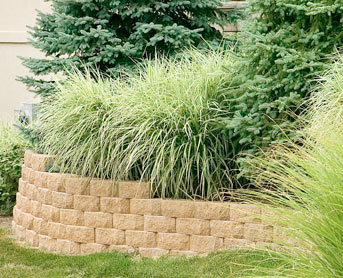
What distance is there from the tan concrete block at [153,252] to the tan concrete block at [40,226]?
1.13 meters

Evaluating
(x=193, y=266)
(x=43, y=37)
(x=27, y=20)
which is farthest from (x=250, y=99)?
(x=27, y=20)

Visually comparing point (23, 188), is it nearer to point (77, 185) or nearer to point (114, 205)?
point (77, 185)

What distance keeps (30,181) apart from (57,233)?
0.77 meters

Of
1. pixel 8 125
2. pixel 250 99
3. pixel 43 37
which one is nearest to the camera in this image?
pixel 250 99

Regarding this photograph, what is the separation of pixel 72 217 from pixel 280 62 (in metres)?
2.39

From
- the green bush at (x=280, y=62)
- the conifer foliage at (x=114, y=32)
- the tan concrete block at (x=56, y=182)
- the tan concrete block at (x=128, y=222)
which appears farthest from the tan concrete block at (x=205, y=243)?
the conifer foliage at (x=114, y=32)

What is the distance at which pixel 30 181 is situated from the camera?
634cm

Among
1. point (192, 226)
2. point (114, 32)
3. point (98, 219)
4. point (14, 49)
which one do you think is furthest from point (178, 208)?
point (14, 49)

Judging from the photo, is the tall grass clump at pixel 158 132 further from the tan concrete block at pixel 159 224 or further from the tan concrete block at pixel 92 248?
the tan concrete block at pixel 92 248

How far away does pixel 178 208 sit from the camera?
5.25 m

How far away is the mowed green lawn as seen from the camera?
15.4ft

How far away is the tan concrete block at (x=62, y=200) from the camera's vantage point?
18.9 feet

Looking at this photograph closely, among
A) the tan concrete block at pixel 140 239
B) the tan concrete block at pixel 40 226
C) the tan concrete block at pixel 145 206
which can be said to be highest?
the tan concrete block at pixel 145 206

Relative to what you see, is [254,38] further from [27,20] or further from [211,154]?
[27,20]
